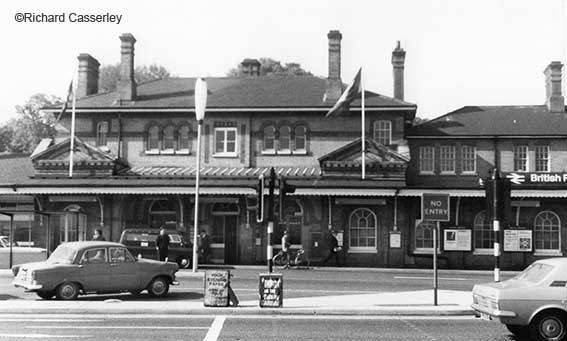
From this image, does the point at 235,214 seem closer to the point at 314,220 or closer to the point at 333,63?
the point at 314,220

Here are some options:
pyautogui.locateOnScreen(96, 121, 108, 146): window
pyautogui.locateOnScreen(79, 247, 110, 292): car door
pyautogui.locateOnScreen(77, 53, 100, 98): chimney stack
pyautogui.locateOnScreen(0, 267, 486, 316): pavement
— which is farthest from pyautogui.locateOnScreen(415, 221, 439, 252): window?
pyautogui.locateOnScreen(77, 53, 100, 98): chimney stack

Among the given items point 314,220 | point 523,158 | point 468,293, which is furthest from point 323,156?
point 468,293

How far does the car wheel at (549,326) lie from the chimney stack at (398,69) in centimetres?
3027

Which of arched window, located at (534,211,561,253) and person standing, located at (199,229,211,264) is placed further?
arched window, located at (534,211,561,253)

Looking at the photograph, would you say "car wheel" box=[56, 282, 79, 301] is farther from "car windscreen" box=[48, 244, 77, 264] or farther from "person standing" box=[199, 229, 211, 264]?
"person standing" box=[199, 229, 211, 264]

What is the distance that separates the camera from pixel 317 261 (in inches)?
1427

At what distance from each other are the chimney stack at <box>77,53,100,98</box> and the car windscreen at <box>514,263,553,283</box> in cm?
3449

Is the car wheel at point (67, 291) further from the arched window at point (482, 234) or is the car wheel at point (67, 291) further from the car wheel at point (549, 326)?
the arched window at point (482, 234)

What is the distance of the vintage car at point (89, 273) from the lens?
19.3m

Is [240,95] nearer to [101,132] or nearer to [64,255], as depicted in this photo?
[101,132]

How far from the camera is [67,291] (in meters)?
19.5

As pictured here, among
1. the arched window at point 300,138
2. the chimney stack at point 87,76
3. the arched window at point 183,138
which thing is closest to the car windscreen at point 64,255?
the arched window at point 183,138

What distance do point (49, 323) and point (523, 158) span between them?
3043 centimetres

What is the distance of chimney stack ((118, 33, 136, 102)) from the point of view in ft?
136
